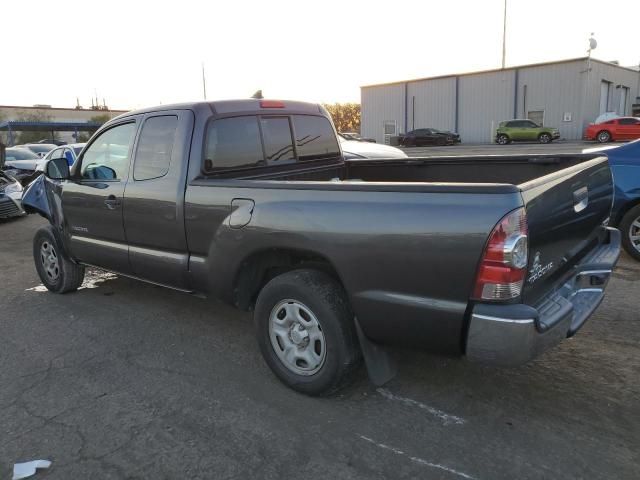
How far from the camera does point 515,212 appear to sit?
2510mm

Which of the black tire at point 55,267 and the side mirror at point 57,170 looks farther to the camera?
the black tire at point 55,267

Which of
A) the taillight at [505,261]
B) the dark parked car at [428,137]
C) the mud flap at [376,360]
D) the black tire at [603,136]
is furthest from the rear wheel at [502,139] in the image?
the taillight at [505,261]

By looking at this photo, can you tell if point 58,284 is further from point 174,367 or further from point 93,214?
point 174,367

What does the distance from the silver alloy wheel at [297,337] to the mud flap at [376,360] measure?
0.81 ft

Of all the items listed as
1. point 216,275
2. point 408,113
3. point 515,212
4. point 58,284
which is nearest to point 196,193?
point 216,275

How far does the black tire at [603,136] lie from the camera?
3081cm

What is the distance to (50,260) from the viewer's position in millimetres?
5898

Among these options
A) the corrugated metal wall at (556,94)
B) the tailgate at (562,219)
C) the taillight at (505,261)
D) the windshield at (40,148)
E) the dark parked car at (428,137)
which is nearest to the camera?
the taillight at (505,261)

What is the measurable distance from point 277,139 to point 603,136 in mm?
31713

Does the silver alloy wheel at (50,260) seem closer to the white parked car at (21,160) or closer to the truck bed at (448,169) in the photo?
the truck bed at (448,169)

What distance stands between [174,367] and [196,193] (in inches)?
51.2

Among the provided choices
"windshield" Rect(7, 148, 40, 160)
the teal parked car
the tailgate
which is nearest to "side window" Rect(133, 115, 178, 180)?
the tailgate

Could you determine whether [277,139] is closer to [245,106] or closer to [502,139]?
[245,106]

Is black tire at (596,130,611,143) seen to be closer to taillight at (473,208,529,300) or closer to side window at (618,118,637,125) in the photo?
side window at (618,118,637,125)
